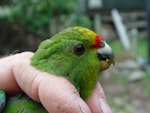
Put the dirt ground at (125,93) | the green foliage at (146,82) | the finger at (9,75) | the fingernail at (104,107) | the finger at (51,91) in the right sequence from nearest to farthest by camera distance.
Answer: the finger at (51,91), the fingernail at (104,107), the finger at (9,75), the dirt ground at (125,93), the green foliage at (146,82)

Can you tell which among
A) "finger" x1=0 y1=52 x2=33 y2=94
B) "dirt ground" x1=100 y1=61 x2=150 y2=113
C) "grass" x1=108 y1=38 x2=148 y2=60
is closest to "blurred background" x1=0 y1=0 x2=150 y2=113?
"dirt ground" x1=100 y1=61 x2=150 y2=113

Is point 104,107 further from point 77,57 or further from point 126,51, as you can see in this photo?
point 126,51

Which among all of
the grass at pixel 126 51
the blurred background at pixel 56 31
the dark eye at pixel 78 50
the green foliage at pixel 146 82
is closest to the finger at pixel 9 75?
the dark eye at pixel 78 50

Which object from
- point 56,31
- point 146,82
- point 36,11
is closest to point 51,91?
point 36,11

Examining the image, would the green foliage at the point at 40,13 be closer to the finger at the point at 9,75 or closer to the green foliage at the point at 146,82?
the green foliage at the point at 146,82

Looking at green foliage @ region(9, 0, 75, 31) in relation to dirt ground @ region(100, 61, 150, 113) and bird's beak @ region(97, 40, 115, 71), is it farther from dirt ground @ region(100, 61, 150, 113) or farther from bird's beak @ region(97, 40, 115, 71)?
bird's beak @ region(97, 40, 115, 71)
